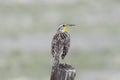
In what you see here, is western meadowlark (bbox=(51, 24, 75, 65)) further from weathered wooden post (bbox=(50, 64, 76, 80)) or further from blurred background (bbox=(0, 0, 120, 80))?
blurred background (bbox=(0, 0, 120, 80))

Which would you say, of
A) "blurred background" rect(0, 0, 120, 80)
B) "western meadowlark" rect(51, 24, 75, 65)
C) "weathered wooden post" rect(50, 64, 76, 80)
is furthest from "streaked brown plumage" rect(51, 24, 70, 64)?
"blurred background" rect(0, 0, 120, 80)

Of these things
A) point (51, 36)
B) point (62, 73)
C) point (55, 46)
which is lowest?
point (62, 73)

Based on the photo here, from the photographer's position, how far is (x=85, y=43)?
20.6m

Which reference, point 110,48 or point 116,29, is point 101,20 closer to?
point 116,29

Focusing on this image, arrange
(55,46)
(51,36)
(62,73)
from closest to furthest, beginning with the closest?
(62,73)
(55,46)
(51,36)

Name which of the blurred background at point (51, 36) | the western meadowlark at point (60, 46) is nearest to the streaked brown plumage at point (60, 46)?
the western meadowlark at point (60, 46)

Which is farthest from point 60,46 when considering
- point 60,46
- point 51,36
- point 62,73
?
point 51,36

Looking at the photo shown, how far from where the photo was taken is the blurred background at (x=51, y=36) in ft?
58.6

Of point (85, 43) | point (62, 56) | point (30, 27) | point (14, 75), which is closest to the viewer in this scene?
point (62, 56)

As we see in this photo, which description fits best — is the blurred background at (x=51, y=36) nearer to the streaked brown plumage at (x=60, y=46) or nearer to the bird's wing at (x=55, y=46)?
the streaked brown plumage at (x=60, y=46)

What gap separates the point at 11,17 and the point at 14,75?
6251 millimetres

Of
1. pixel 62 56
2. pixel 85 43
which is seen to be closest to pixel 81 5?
pixel 85 43

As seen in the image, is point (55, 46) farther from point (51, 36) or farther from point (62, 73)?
point (51, 36)

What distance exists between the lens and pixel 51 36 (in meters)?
20.9
